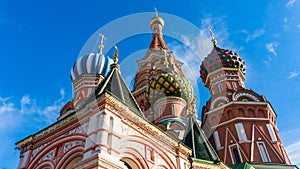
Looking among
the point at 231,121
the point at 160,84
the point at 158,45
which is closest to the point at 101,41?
the point at 160,84

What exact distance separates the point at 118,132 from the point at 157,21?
32570mm

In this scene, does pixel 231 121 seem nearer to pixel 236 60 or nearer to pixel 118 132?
pixel 236 60

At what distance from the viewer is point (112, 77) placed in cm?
1044

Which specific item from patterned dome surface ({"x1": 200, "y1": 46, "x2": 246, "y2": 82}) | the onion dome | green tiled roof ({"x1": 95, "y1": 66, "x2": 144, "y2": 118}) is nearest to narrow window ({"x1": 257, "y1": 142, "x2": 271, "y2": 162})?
patterned dome surface ({"x1": 200, "y1": 46, "x2": 246, "y2": 82})

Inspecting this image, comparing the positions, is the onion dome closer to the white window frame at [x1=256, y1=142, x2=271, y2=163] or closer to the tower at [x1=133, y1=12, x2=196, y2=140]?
the tower at [x1=133, y1=12, x2=196, y2=140]

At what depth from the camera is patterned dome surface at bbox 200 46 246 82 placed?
24922 mm

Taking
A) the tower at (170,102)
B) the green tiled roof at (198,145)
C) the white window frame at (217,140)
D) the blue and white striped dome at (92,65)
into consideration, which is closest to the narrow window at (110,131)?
the green tiled roof at (198,145)

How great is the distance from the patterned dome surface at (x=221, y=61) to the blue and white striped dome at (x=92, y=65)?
9257 mm

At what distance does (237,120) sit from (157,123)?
19.5 ft

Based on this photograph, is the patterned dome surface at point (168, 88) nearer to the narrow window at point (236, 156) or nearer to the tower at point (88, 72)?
the tower at point (88, 72)

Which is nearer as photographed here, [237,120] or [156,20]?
[237,120]

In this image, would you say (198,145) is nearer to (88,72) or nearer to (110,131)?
(110,131)

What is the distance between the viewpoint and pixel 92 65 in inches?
888

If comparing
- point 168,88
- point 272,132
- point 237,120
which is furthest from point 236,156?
point 168,88
